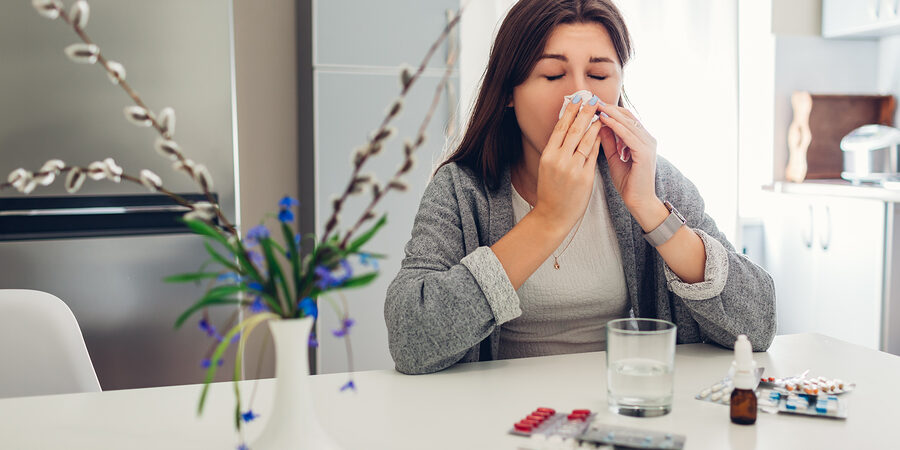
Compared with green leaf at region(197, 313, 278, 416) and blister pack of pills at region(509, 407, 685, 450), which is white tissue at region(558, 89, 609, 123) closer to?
blister pack of pills at region(509, 407, 685, 450)

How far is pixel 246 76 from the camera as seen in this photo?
2818mm

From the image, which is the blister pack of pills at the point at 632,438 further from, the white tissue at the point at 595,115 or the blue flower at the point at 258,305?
the white tissue at the point at 595,115

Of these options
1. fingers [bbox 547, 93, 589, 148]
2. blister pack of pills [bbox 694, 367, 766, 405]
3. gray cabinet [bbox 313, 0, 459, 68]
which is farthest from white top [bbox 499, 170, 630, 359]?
gray cabinet [bbox 313, 0, 459, 68]

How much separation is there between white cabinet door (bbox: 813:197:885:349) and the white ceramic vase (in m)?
2.52

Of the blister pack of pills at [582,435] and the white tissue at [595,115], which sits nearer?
the blister pack of pills at [582,435]

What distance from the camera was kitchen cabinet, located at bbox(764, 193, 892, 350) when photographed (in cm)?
267

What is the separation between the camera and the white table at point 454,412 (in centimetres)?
77

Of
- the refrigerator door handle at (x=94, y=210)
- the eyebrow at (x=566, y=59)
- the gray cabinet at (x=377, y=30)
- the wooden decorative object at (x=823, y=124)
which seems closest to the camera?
the eyebrow at (x=566, y=59)

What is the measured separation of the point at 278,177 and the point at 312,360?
0.71m

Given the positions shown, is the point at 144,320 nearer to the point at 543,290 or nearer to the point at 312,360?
the point at 312,360

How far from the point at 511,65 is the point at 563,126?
189 millimetres

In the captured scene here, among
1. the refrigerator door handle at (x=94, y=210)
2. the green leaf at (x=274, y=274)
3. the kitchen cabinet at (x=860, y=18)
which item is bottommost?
the green leaf at (x=274, y=274)

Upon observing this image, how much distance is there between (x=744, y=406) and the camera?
2.60 feet

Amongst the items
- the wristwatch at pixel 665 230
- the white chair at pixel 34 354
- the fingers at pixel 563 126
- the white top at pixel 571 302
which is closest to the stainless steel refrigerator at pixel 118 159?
the white chair at pixel 34 354
